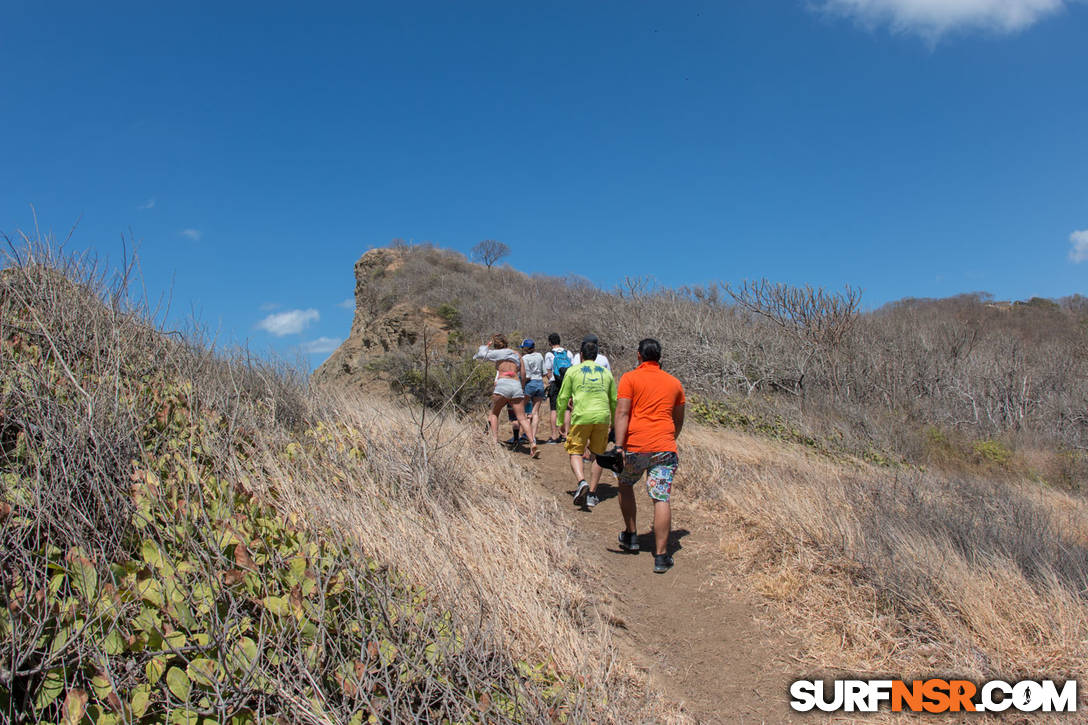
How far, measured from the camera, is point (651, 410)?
5.14 m

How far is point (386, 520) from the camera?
4.15m

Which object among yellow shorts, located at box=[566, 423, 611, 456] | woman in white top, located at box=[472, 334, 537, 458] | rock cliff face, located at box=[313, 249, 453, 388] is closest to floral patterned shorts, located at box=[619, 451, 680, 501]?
yellow shorts, located at box=[566, 423, 611, 456]

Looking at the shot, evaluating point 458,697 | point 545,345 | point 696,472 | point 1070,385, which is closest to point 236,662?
point 458,697

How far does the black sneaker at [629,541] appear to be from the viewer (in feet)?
18.7

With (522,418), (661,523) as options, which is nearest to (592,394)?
(661,523)

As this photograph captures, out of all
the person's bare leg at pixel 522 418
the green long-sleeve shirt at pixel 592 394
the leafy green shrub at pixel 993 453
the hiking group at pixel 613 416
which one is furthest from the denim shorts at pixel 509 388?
the leafy green shrub at pixel 993 453

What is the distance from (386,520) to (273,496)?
0.83 meters

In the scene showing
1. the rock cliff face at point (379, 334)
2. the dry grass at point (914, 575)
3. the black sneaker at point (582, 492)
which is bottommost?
the dry grass at point (914, 575)

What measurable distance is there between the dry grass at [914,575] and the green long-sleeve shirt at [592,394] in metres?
1.66

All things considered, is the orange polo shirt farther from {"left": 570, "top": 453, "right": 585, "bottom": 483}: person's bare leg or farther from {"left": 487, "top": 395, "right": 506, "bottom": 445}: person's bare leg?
{"left": 487, "top": 395, "right": 506, "bottom": 445}: person's bare leg

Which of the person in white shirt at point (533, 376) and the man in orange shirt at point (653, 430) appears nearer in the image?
the man in orange shirt at point (653, 430)

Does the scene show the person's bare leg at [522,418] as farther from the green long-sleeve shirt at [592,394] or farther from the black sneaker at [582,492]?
the green long-sleeve shirt at [592,394]

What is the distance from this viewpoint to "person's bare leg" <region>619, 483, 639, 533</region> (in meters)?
5.47

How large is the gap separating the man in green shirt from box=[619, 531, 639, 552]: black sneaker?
34.2 inches
